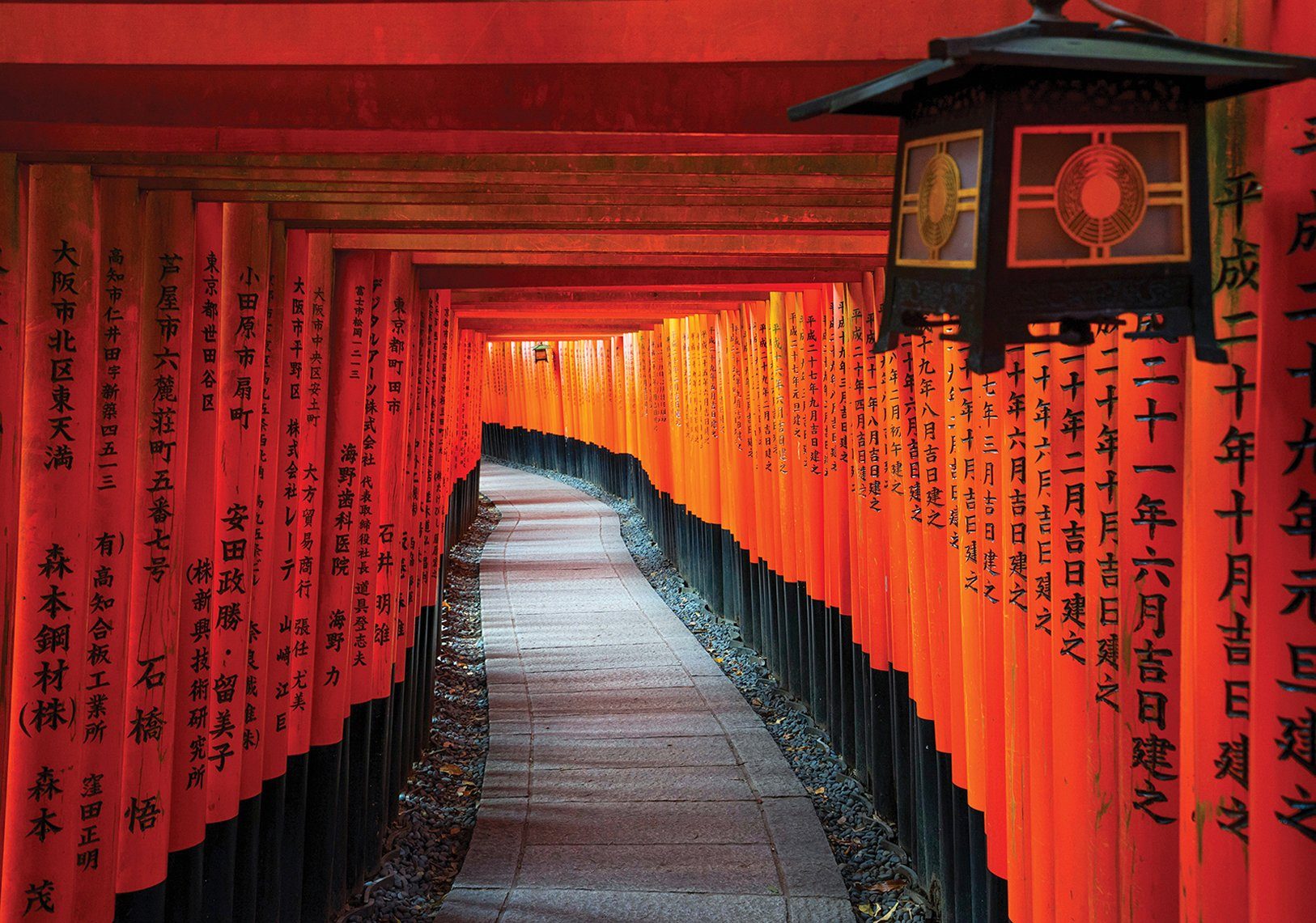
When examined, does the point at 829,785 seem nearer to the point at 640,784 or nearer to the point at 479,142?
the point at 640,784

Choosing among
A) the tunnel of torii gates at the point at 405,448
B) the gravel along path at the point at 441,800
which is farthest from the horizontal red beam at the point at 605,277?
the gravel along path at the point at 441,800

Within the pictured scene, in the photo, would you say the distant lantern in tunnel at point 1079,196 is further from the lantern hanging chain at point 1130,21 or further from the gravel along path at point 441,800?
the gravel along path at point 441,800

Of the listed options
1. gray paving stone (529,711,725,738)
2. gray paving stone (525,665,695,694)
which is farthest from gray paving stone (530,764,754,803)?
gray paving stone (525,665,695,694)

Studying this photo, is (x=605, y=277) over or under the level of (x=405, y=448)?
over

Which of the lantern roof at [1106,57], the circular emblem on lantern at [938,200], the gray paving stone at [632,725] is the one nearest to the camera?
the lantern roof at [1106,57]

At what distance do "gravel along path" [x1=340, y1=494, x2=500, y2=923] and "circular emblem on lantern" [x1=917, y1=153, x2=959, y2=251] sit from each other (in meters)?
5.07

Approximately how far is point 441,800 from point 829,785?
104 inches

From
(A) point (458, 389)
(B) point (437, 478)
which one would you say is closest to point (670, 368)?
(A) point (458, 389)

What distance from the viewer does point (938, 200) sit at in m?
2.29

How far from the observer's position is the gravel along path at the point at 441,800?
259 inches

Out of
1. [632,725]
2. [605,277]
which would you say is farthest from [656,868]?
[605,277]

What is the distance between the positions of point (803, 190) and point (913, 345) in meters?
1.18

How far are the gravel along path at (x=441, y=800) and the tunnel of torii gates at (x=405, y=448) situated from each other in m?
0.24

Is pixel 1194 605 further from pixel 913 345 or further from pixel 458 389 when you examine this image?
pixel 458 389
